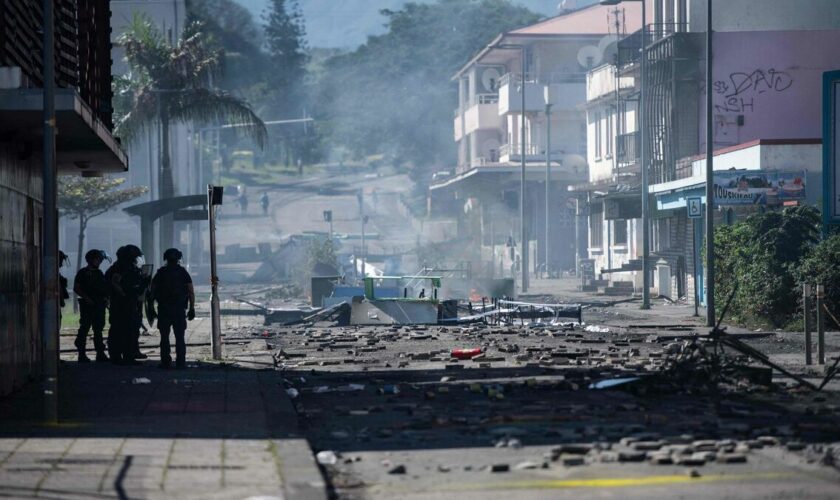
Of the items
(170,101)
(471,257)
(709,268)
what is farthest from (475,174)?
(709,268)

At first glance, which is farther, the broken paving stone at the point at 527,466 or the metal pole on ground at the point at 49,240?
the metal pole on ground at the point at 49,240

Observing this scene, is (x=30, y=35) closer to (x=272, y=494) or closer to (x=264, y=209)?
(x=272, y=494)

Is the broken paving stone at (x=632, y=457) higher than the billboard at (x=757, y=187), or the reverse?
the billboard at (x=757, y=187)

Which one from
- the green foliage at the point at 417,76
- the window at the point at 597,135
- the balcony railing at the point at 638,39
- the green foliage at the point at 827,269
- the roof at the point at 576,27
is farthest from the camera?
the green foliage at the point at 417,76

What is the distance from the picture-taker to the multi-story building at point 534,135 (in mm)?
68000

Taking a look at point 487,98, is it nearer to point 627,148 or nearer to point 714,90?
point 627,148

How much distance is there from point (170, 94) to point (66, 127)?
103 feet

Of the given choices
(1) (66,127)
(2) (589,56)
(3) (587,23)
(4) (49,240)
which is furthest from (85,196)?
(3) (587,23)

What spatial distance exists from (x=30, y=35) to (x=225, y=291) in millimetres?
42496

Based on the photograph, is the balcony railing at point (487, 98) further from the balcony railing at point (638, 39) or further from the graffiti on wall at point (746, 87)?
the graffiti on wall at point (746, 87)

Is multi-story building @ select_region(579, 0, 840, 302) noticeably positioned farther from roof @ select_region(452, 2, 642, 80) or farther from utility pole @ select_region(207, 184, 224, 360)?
roof @ select_region(452, 2, 642, 80)

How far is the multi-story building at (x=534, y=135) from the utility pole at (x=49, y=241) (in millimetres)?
49078

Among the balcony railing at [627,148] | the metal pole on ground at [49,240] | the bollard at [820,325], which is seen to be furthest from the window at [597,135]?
the metal pole on ground at [49,240]

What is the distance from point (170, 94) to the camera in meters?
46.4
